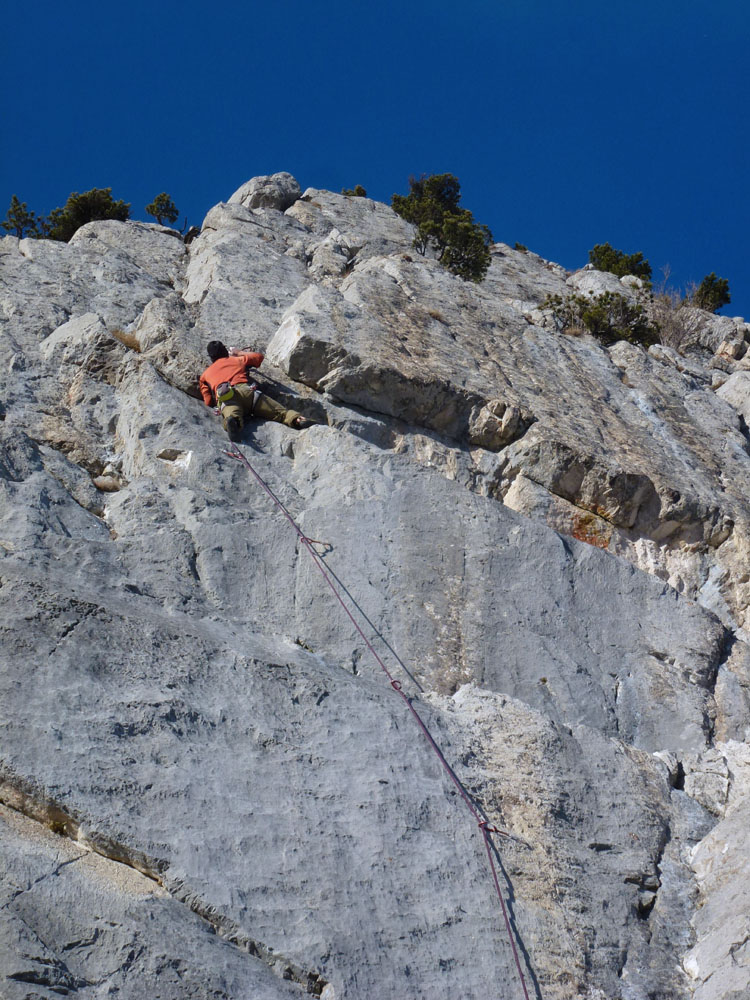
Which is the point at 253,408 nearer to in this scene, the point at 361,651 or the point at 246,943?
the point at 361,651

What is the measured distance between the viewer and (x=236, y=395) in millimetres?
11727

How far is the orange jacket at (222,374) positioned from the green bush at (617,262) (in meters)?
15.9

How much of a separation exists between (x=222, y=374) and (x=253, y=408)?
1.61 feet

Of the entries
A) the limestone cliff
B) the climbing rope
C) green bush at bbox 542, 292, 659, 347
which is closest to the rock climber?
the limestone cliff

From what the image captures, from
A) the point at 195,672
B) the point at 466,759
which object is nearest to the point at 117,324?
the point at 195,672

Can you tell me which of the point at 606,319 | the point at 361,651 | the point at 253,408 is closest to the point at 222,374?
the point at 253,408

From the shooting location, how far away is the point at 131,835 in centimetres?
707

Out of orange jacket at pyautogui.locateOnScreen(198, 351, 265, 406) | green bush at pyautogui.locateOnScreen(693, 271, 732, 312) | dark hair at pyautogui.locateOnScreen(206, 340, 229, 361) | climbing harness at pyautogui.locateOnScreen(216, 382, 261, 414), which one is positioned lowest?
climbing harness at pyautogui.locateOnScreen(216, 382, 261, 414)

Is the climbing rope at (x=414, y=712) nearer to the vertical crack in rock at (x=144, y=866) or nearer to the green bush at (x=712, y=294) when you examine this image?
the vertical crack in rock at (x=144, y=866)

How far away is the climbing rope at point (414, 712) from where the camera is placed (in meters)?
7.71

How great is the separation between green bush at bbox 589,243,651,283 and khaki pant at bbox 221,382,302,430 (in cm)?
1583

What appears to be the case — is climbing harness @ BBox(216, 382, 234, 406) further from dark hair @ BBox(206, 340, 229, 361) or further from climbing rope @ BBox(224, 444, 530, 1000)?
dark hair @ BBox(206, 340, 229, 361)

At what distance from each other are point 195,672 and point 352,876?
1.94 m

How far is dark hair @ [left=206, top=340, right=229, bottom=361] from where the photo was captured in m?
12.5
